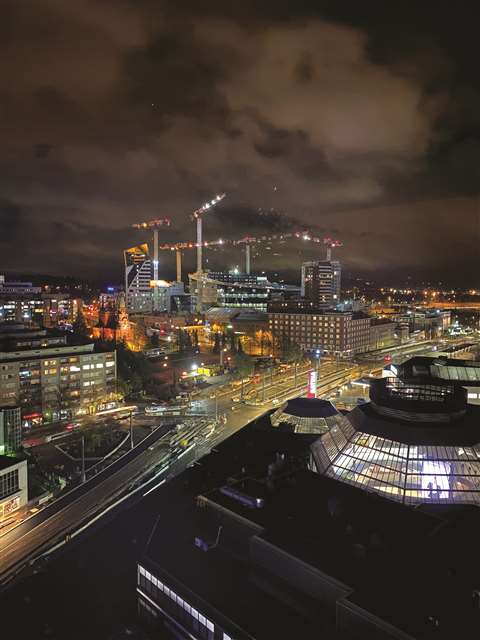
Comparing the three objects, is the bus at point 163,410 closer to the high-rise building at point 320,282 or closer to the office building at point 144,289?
the office building at point 144,289

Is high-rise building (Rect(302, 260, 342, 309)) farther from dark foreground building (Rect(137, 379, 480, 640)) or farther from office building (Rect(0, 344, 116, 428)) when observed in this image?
dark foreground building (Rect(137, 379, 480, 640))

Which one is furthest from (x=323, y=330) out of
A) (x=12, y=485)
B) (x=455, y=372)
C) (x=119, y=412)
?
(x=12, y=485)

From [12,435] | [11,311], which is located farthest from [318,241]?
[12,435]

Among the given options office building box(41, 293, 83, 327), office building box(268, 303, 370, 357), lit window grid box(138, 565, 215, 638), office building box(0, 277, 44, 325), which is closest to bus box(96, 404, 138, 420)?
lit window grid box(138, 565, 215, 638)

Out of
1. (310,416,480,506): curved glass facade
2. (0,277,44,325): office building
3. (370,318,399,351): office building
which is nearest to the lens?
(310,416,480,506): curved glass facade

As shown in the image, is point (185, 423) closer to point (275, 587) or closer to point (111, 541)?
point (111, 541)

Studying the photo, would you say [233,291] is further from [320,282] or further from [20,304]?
[20,304]
